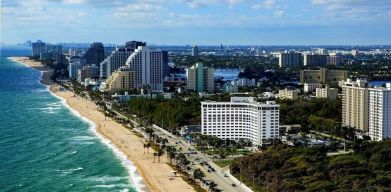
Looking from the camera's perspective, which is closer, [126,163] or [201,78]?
[126,163]

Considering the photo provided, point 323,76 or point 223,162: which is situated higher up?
point 323,76

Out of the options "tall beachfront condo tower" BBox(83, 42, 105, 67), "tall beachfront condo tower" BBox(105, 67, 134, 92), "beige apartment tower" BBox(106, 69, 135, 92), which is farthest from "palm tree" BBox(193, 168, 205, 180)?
"tall beachfront condo tower" BBox(83, 42, 105, 67)

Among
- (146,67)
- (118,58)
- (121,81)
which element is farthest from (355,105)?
(118,58)

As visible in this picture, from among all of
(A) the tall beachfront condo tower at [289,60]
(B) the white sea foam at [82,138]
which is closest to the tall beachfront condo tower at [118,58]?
(B) the white sea foam at [82,138]

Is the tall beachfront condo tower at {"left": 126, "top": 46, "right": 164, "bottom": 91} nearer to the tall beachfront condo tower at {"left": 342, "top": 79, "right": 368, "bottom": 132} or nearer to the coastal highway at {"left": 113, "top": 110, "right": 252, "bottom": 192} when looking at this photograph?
the coastal highway at {"left": 113, "top": 110, "right": 252, "bottom": 192}

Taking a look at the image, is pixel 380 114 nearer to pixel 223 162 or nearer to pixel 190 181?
pixel 223 162

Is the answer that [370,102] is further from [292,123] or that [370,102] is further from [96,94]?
[96,94]
